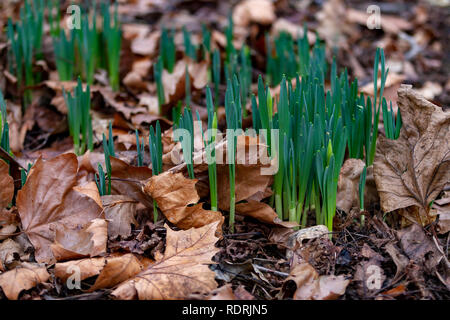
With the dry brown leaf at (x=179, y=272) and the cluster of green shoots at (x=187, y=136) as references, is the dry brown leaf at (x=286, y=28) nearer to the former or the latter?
the cluster of green shoots at (x=187, y=136)

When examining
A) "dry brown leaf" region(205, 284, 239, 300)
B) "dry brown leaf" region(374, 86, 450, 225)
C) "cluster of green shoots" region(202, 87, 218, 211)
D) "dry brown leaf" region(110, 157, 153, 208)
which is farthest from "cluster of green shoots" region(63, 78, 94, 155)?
"dry brown leaf" region(374, 86, 450, 225)

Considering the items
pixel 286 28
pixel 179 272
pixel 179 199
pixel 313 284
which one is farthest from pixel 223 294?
pixel 286 28

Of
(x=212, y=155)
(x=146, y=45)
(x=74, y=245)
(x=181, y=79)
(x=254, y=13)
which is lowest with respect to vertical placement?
(x=74, y=245)

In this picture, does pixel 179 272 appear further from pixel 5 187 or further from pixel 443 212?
pixel 443 212

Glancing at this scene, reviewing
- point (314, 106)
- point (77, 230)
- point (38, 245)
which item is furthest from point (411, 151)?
point (38, 245)

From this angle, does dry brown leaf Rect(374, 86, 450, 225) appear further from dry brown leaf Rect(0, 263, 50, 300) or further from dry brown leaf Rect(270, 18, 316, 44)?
dry brown leaf Rect(270, 18, 316, 44)

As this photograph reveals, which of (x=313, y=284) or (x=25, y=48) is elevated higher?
(x=25, y=48)
